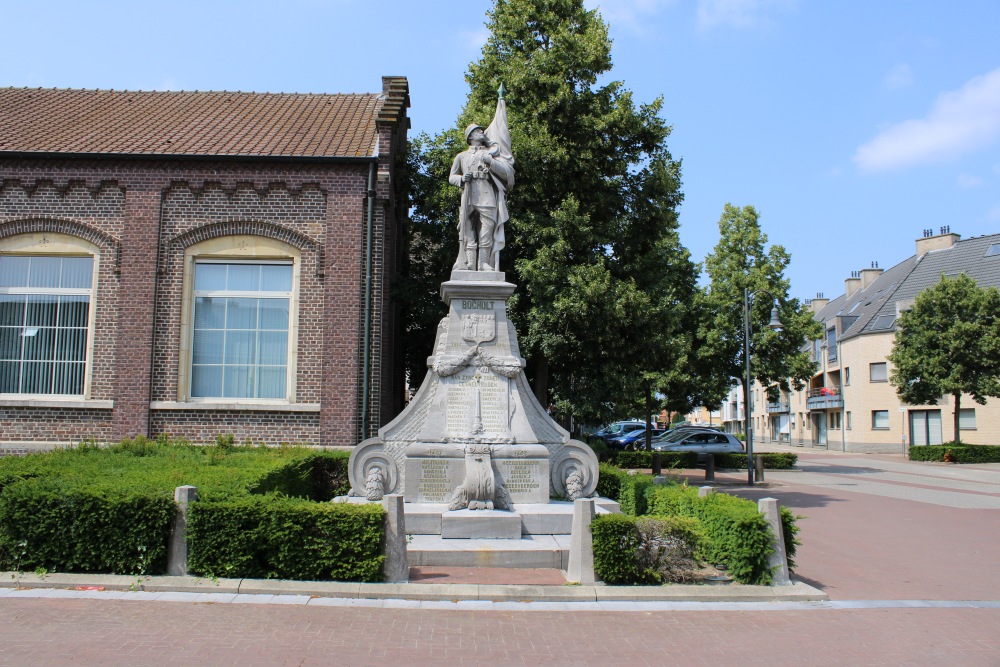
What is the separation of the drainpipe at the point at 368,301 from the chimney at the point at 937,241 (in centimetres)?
4367

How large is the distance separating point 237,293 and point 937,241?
153 ft

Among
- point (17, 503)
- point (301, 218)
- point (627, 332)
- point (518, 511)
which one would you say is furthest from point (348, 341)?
point (17, 503)

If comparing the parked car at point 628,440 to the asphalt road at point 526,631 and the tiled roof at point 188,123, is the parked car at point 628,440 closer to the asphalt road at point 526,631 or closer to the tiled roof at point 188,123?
the tiled roof at point 188,123

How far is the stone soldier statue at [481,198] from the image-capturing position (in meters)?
11.2

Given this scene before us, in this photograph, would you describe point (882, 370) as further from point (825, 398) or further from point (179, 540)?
point (179, 540)

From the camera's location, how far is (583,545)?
7582 mm

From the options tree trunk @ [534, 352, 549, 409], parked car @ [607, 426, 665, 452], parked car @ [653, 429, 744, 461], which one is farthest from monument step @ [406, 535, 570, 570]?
parked car @ [607, 426, 665, 452]

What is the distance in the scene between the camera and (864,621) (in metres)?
6.80

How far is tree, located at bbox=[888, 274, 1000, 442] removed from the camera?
1311 inches

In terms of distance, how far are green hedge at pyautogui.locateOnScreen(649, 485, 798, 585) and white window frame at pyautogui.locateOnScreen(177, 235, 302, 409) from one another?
10.1 metres

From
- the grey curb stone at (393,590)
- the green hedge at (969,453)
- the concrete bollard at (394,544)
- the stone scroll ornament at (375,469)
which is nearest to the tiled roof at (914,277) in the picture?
the green hedge at (969,453)

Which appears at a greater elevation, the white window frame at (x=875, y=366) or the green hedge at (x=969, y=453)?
the white window frame at (x=875, y=366)

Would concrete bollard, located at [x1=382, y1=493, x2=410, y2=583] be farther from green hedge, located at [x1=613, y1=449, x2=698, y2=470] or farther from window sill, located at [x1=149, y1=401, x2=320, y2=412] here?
green hedge, located at [x1=613, y1=449, x2=698, y2=470]

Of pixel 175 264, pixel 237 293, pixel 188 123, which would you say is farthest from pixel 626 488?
pixel 188 123
